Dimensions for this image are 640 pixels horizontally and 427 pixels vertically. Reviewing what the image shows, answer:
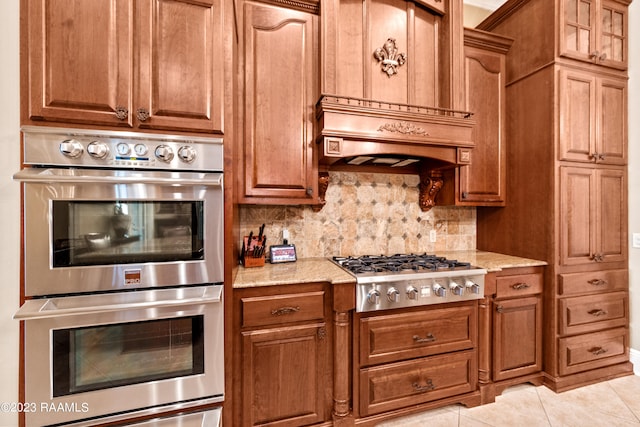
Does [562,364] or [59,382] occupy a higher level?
[59,382]

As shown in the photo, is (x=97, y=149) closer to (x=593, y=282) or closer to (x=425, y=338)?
(x=425, y=338)

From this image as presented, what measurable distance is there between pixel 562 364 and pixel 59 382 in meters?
3.09

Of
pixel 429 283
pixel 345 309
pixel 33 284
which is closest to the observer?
pixel 33 284

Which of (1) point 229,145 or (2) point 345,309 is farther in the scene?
(2) point 345,309

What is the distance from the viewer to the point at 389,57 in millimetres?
2043

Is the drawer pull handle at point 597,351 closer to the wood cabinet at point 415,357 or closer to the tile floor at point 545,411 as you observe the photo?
the tile floor at point 545,411

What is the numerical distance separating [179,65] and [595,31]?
120 inches

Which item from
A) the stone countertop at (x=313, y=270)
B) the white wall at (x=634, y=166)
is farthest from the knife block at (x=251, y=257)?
the white wall at (x=634, y=166)

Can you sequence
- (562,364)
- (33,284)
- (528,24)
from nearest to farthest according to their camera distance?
(33,284)
(562,364)
(528,24)

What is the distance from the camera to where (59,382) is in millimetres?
1120

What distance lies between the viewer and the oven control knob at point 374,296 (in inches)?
62.1
